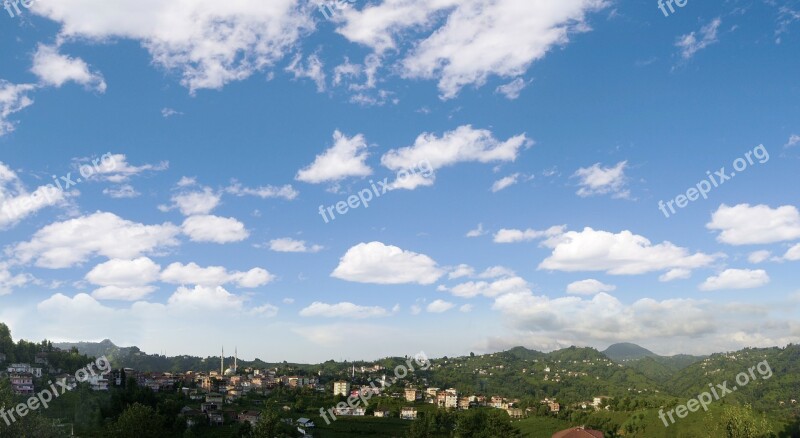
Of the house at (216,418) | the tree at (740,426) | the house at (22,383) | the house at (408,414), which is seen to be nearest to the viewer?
the tree at (740,426)

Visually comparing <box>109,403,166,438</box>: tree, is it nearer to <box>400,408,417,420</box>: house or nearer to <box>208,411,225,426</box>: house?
<box>208,411,225,426</box>: house

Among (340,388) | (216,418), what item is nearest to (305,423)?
(216,418)

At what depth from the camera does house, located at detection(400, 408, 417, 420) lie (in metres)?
131

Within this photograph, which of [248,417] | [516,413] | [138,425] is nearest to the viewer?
[138,425]

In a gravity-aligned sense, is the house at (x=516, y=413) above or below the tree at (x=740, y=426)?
below

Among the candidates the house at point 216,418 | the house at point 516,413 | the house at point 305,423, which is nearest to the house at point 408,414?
the house at point 305,423

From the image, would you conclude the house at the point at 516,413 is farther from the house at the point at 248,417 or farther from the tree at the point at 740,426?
the tree at the point at 740,426

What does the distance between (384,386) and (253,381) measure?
4521 cm
